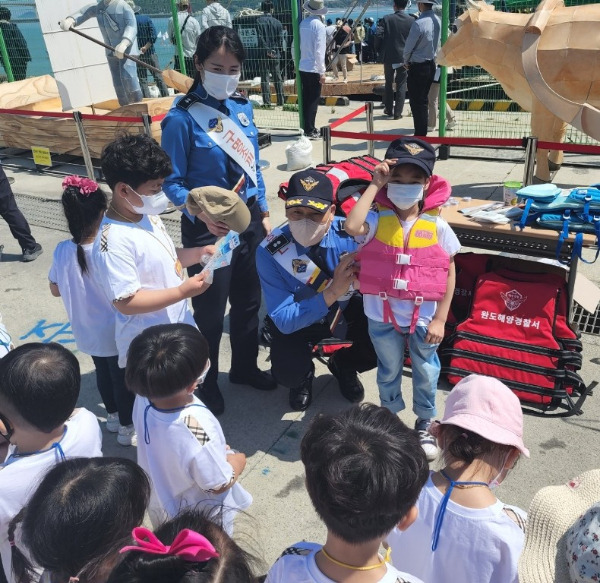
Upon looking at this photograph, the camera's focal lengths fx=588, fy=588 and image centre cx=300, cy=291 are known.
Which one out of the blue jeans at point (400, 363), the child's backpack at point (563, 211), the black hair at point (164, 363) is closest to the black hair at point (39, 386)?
the black hair at point (164, 363)

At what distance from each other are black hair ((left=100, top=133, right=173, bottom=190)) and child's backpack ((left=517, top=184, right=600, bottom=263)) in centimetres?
237

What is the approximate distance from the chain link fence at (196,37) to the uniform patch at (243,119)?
6237 millimetres

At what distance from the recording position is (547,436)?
10.7 ft

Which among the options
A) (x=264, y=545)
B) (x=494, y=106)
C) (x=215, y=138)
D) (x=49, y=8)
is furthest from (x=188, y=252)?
(x=494, y=106)

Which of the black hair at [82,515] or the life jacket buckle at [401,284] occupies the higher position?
the black hair at [82,515]

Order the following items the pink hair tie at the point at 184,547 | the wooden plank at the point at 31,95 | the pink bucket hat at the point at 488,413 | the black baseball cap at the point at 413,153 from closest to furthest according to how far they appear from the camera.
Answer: the pink hair tie at the point at 184,547 < the pink bucket hat at the point at 488,413 < the black baseball cap at the point at 413,153 < the wooden plank at the point at 31,95

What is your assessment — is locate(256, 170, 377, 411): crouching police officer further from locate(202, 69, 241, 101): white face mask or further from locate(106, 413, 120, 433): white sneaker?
locate(106, 413, 120, 433): white sneaker

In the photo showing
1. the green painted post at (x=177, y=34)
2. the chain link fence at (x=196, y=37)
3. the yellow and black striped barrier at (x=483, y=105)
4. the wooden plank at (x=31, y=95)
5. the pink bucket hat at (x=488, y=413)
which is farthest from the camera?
the wooden plank at (x=31, y=95)

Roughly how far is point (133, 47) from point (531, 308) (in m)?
7.68

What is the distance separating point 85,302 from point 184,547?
216 centimetres

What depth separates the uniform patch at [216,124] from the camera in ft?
11.0

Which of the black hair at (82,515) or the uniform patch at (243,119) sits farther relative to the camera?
the uniform patch at (243,119)

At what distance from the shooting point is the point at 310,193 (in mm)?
2957

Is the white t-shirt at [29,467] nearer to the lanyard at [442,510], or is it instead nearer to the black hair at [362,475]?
the black hair at [362,475]
